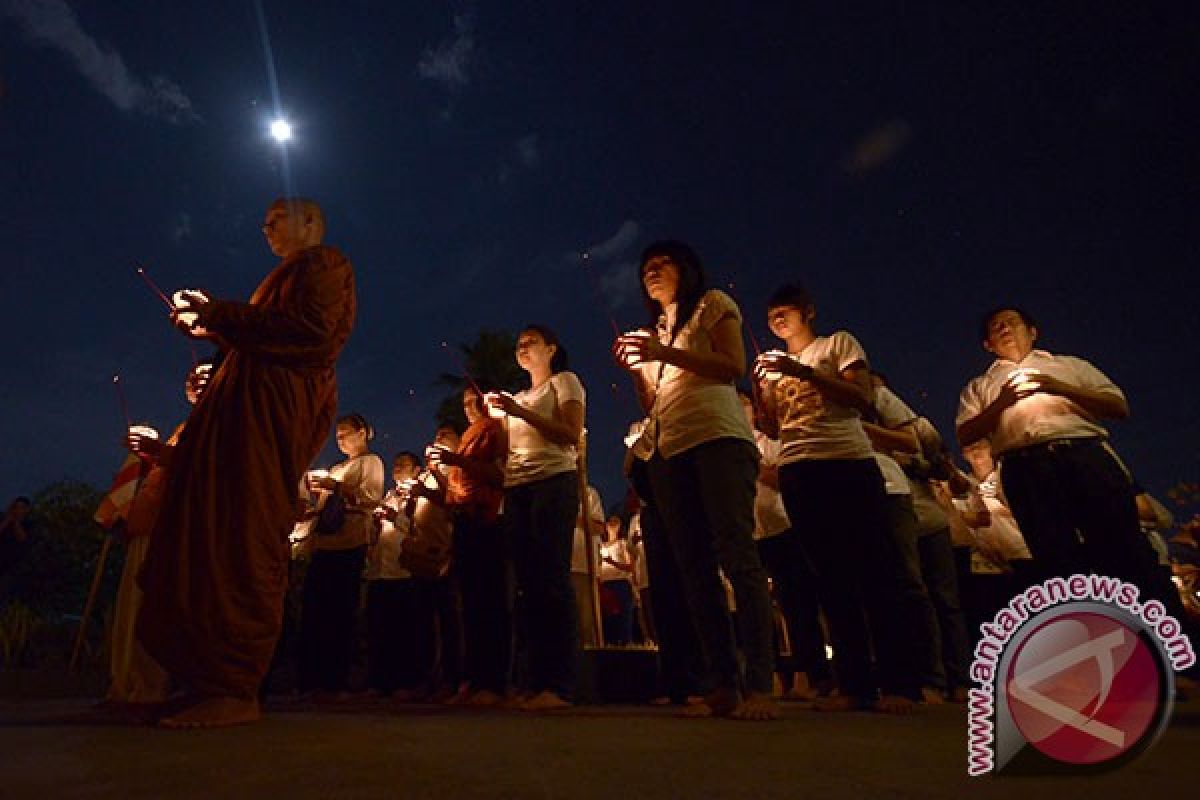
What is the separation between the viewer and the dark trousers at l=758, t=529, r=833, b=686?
441cm

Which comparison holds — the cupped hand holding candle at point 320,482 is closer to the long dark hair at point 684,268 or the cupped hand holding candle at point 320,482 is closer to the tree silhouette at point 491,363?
the long dark hair at point 684,268

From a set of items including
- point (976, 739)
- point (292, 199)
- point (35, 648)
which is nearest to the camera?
point (976, 739)

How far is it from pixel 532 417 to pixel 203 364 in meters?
1.88

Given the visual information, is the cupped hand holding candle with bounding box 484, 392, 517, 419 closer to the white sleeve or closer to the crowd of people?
the crowd of people

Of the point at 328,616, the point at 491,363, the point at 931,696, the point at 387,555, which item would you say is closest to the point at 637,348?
the point at 931,696

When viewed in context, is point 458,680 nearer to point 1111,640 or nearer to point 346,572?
point 346,572

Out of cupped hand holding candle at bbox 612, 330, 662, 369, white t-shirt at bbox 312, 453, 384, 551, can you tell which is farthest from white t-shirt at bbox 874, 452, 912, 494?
white t-shirt at bbox 312, 453, 384, 551

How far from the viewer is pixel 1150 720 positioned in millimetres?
1379

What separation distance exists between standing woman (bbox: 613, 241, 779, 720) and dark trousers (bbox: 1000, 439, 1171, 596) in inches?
55.3

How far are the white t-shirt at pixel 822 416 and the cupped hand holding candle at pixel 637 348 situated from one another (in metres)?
0.92

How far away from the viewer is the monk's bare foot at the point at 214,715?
2320mm

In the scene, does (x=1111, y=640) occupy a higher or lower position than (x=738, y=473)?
lower

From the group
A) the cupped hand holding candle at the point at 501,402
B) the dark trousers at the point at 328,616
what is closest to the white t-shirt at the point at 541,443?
the cupped hand holding candle at the point at 501,402

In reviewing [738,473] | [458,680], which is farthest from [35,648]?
[738,473]
